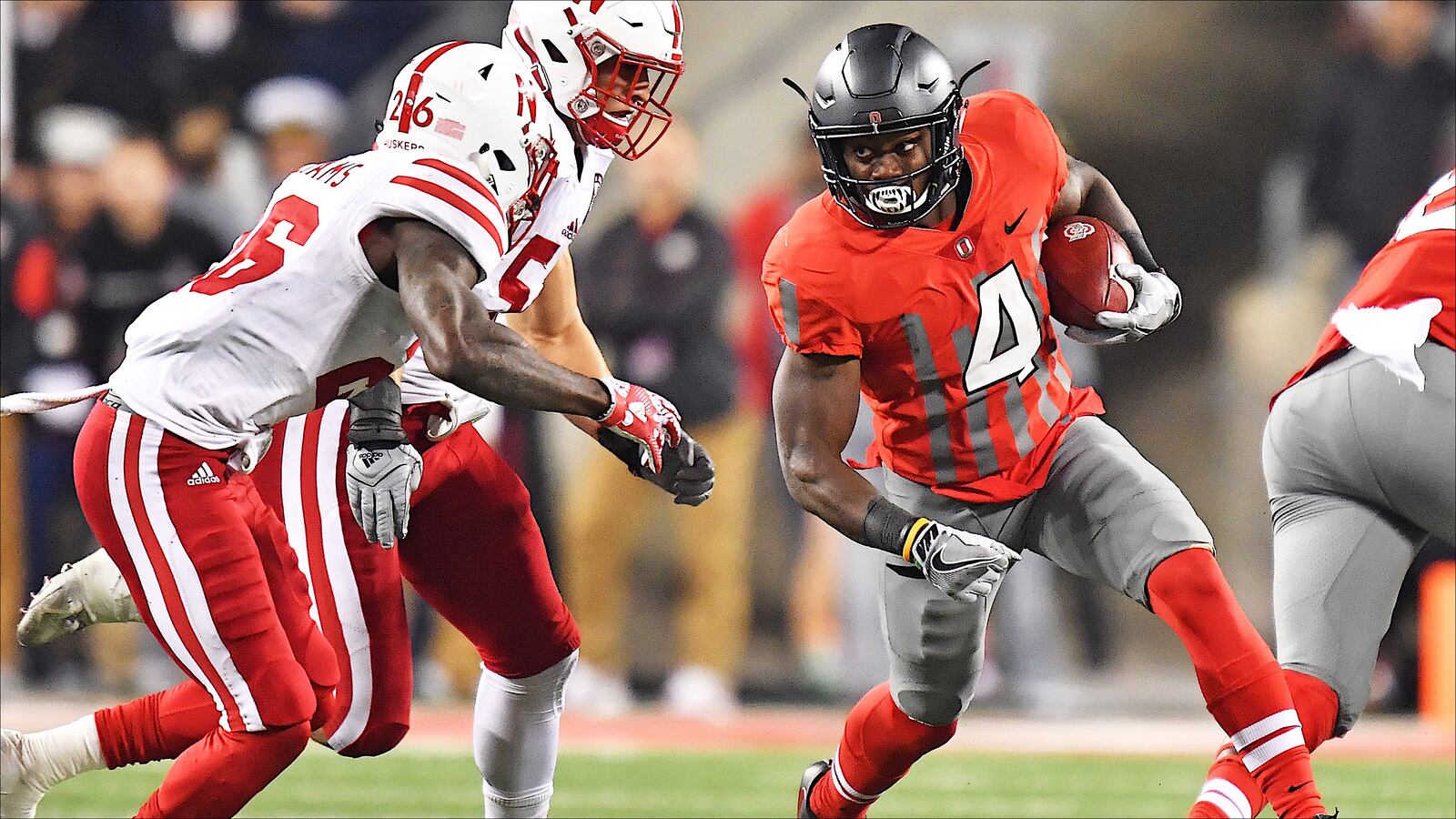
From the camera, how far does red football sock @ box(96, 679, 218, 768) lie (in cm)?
341

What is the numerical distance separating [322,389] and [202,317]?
9.2 inches

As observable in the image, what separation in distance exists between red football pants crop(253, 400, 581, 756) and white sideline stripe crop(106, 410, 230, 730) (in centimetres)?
43

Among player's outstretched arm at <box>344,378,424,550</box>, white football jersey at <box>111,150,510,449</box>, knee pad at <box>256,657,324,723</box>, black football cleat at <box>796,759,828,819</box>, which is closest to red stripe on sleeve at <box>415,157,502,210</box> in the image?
white football jersey at <box>111,150,510,449</box>

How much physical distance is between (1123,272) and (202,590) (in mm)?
1780

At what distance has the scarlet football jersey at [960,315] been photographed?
3250 millimetres

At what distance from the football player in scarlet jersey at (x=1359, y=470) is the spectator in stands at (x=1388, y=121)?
13.1 feet

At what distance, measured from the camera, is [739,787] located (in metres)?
5.13

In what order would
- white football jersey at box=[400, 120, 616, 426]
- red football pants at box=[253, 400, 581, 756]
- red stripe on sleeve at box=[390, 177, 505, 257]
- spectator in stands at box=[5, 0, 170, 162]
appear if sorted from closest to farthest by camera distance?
red stripe on sleeve at box=[390, 177, 505, 257]
white football jersey at box=[400, 120, 616, 426]
red football pants at box=[253, 400, 581, 756]
spectator in stands at box=[5, 0, 170, 162]

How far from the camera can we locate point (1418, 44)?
678cm

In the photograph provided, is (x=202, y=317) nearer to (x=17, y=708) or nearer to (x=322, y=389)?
(x=322, y=389)

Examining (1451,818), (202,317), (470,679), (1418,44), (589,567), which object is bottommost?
(470,679)

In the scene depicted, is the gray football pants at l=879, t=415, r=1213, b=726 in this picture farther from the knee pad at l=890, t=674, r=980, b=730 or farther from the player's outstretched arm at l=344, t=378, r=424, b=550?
the player's outstretched arm at l=344, t=378, r=424, b=550

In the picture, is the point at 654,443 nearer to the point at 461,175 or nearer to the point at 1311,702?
the point at 461,175

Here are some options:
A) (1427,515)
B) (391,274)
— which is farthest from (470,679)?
(1427,515)
